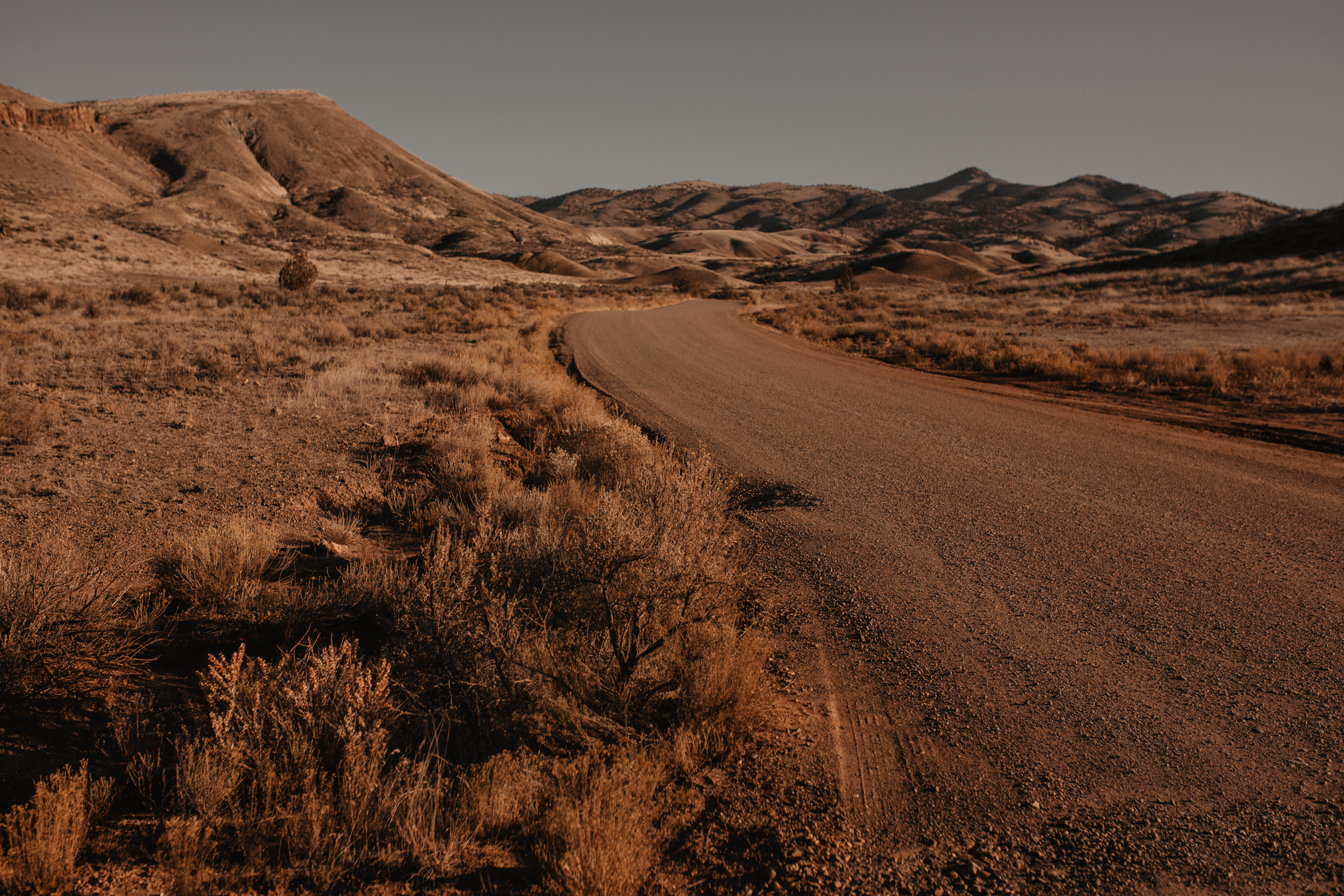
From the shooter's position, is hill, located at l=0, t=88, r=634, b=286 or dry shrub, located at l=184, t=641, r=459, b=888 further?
hill, located at l=0, t=88, r=634, b=286

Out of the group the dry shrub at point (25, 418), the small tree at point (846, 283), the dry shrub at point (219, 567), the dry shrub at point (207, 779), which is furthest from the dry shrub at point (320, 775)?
the small tree at point (846, 283)

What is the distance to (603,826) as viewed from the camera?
7.26 feet

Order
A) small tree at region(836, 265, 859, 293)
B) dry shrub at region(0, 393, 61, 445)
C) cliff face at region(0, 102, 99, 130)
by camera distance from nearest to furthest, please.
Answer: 1. dry shrub at region(0, 393, 61, 445)
2. small tree at region(836, 265, 859, 293)
3. cliff face at region(0, 102, 99, 130)

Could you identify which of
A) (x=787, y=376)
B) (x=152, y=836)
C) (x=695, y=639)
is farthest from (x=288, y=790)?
(x=787, y=376)

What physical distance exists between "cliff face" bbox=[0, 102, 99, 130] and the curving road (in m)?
116

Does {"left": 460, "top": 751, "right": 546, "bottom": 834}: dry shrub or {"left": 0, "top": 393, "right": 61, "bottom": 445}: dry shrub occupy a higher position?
{"left": 0, "top": 393, "right": 61, "bottom": 445}: dry shrub

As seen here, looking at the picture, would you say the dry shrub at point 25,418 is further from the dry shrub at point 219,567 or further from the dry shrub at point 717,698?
the dry shrub at point 717,698

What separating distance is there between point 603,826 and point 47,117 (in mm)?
129686

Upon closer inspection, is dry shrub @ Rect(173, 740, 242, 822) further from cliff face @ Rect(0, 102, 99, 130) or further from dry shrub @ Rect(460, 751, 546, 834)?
cliff face @ Rect(0, 102, 99, 130)

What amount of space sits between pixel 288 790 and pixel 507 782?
86 centimetres

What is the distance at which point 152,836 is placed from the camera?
7.78ft

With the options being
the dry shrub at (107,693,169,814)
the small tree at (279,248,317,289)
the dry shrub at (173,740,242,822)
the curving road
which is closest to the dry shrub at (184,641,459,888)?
the dry shrub at (173,740,242,822)

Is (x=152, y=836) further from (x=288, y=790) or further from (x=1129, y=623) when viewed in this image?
(x=1129, y=623)

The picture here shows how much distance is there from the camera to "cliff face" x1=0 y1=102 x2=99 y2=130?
266ft
